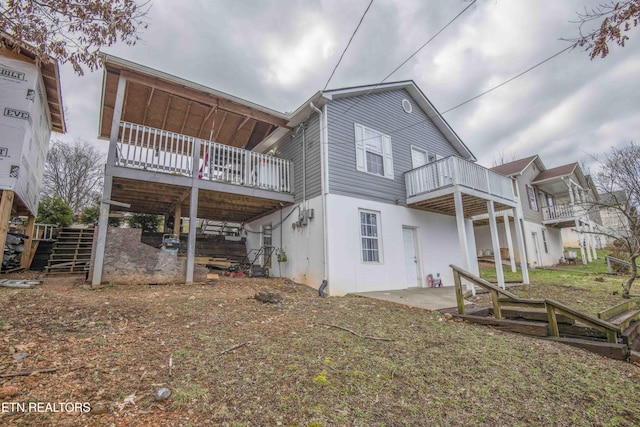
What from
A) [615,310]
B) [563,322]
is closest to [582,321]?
[563,322]

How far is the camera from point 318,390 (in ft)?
8.54

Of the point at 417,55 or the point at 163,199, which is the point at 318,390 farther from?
the point at 163,199

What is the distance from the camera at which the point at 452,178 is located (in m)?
8.85

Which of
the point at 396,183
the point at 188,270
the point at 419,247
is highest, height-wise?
the point at 396,183

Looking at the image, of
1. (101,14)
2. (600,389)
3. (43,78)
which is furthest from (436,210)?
(43,78)

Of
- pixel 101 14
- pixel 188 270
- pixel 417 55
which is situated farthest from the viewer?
pixel 188 270

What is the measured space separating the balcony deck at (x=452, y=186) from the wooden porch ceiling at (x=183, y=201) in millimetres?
4675

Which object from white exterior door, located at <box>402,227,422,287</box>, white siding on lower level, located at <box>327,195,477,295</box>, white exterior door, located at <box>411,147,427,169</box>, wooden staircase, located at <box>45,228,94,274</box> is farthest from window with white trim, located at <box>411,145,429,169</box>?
wooden staircase, located at <box>45,228,94,274</box>

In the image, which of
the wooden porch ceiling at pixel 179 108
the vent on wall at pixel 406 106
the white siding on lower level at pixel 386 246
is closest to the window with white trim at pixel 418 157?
the vent on wall at pixel 406 106

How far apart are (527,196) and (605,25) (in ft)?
61.3

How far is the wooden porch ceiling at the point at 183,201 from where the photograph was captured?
7809 mm

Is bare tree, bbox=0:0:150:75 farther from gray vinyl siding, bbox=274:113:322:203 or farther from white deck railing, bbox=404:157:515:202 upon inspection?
white deck railing, bbox=404:157:515:202

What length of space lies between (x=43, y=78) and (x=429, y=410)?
12797 millimetres

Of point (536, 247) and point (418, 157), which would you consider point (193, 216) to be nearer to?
point (418, 157)
